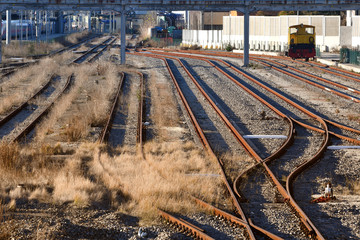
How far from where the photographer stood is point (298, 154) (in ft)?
40.9

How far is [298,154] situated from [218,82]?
15.2 metres

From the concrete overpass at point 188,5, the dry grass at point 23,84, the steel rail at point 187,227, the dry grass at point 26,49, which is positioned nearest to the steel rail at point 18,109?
the dry grass at point 23,84

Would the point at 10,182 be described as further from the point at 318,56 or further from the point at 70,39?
the point at 70,39

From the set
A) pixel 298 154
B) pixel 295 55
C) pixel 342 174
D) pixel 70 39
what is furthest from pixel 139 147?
pixel 70 39

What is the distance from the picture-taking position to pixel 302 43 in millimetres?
39188

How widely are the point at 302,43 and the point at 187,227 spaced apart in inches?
1313

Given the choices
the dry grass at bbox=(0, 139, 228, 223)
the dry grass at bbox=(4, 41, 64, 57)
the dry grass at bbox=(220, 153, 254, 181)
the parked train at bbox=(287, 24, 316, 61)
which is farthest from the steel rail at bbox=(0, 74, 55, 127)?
the dry grass at bbox=(4, 41, 64, 57)

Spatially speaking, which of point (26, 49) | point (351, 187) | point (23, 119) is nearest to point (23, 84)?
point (23, 119)

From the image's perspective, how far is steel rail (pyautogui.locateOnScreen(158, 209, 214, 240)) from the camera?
723 centimetres

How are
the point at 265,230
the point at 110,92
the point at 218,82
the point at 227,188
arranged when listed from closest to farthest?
the point at 265,230, the point at 227,188, the point at 110,92, the point at 218,82

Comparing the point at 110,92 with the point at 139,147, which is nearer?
the point at 139,147

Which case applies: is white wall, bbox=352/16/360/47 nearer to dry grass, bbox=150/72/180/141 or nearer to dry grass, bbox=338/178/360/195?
dry grass, bbox=150/72/180/141

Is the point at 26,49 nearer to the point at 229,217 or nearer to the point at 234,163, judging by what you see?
Result: the point at 234,163

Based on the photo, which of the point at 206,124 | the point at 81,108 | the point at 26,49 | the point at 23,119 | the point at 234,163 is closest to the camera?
the point at 234,163
